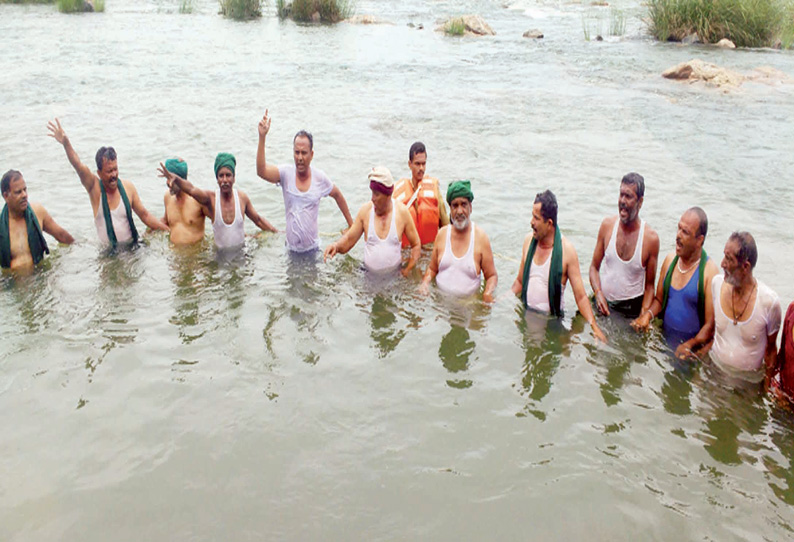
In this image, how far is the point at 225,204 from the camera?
8023mm

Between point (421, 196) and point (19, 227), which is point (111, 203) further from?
point (421, 196)

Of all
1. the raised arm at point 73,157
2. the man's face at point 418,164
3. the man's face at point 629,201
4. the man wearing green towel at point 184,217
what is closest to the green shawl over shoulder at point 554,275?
the man's face at point 629,201

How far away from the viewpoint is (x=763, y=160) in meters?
12.9

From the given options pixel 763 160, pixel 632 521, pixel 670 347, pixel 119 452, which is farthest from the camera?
pixel 763 160

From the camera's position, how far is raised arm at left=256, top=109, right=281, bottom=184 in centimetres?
728

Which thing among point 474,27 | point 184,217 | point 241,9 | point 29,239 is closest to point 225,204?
point 184,217

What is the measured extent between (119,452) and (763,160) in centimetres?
1209

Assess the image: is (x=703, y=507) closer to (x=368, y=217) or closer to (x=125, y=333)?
(x=368, y=217)

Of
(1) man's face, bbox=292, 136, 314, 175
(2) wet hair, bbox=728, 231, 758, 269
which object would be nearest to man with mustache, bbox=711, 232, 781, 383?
(2) wet hair, bbox=728, 231, 758, 269

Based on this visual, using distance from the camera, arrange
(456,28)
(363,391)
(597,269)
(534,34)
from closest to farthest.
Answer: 1. (363,391)
2. (597,269)
3. (534,34)
4. (456,28)

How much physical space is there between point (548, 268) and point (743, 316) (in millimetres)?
1664

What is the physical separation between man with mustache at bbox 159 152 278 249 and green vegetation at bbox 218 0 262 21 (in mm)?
23751

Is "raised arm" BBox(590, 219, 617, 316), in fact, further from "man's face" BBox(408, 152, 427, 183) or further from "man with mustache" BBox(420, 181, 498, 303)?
"man's face" BBox(408, 152, 427, 183)

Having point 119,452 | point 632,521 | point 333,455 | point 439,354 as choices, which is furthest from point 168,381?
point 632,521
